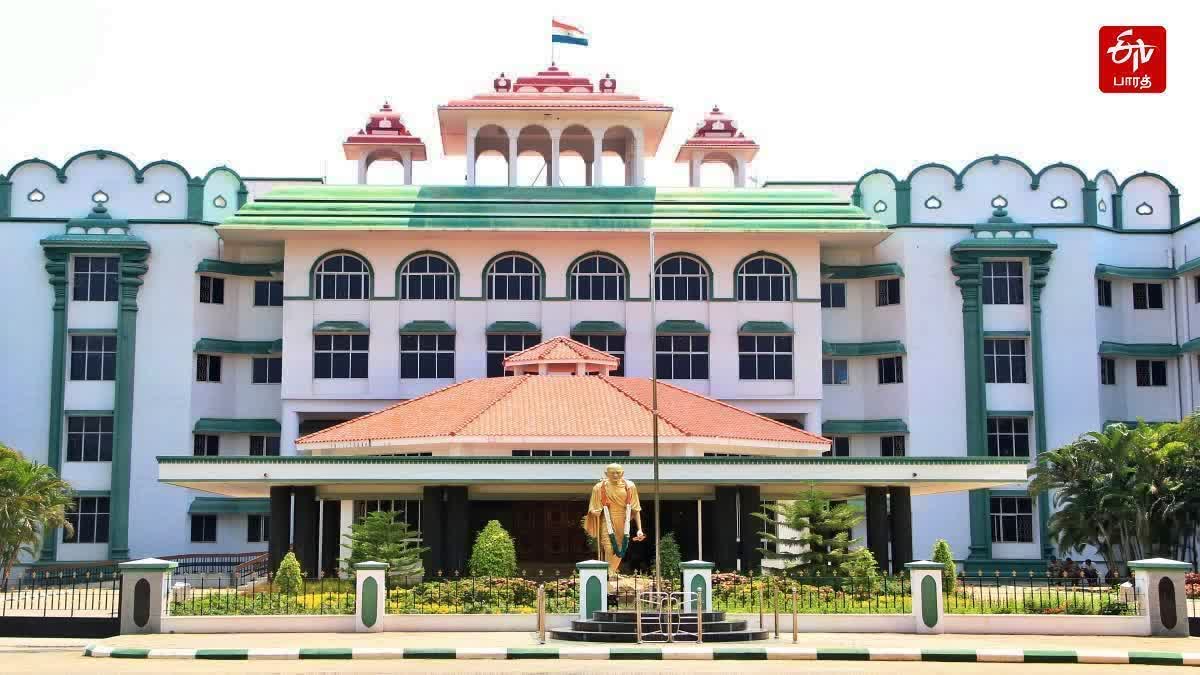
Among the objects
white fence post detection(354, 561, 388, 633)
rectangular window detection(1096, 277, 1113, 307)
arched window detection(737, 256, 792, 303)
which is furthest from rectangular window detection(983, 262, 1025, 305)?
white fence post detection(354, 561, 388, 633)

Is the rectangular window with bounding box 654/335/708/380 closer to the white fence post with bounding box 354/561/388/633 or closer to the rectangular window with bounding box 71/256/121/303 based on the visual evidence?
the rectangular window with bounding box 71/256/121/303

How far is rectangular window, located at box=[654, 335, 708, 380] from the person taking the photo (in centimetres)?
5650

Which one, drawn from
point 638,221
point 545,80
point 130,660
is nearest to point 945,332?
point 638,221

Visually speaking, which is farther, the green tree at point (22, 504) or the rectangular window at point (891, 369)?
the rectangular window at point (891, 369)

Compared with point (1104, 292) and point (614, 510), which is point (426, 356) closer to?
point (614, 510)

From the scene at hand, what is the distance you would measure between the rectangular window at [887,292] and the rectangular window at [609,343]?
983 cm

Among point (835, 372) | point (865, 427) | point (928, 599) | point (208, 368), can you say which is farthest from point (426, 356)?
point (928, 599)

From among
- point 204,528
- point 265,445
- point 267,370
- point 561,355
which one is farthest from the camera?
point 267,370

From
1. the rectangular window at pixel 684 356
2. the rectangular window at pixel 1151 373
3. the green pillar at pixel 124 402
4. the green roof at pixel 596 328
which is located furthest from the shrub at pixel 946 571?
the green pillar at pixel 124 402

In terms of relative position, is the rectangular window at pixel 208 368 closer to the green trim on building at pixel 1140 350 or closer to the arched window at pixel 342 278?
the arched window at pixel 342 278

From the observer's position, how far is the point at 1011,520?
56469 mm

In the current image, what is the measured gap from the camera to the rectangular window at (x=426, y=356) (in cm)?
5609

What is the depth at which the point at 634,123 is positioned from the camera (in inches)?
2350

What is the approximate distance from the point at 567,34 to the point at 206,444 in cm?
1990
